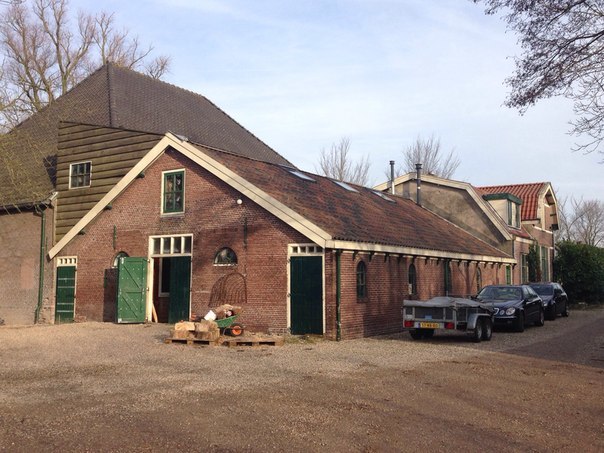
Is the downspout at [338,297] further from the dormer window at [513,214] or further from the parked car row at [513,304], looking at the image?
the dormer window at [513,214]

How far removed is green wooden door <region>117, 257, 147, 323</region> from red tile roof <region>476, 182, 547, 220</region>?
73.6ft

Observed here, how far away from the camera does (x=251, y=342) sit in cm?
1463

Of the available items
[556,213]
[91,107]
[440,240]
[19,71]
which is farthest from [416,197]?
[19,71]

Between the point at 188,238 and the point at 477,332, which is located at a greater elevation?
the point at 188,238

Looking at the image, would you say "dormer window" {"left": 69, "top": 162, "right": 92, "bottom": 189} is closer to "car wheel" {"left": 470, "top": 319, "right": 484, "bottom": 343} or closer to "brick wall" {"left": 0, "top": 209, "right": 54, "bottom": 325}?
"brick wall" {"left": 0, "top": 209, "right": 54, "bottom": 325}

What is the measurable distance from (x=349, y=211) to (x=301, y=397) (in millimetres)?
12090

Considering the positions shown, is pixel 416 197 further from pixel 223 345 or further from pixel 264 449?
pixel 264 449

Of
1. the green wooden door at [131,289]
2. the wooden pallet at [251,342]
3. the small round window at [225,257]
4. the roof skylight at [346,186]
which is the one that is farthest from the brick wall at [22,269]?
the roof skylight at [346,186]

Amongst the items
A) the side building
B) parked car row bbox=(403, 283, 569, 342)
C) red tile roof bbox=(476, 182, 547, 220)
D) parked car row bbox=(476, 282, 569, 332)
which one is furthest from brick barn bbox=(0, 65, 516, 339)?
red tile roof bbox=(476, 182, 547, 220)

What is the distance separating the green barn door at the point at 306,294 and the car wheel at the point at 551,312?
12.5 meters

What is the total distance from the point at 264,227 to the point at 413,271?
243 inches

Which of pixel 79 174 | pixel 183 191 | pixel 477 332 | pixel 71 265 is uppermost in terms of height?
pixel 79 174

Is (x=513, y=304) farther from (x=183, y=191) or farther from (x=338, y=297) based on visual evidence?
(x=183, y=191)

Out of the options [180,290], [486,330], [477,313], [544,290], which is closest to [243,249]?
[180,290]
